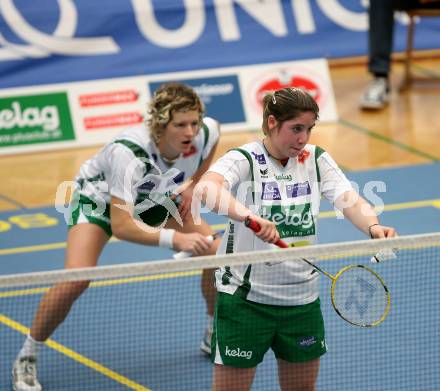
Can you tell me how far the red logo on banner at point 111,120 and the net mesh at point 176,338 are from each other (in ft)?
12.5

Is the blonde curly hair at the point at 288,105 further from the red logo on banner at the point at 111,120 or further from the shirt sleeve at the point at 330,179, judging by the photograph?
the red logo on banner at the point at 111,120

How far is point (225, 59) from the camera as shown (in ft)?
39.8

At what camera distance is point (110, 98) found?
1118cm

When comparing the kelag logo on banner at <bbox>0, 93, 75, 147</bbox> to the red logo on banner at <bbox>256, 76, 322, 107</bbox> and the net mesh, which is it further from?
the net mesh

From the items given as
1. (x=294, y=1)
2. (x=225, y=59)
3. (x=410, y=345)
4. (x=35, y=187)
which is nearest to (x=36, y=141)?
(x=35, y=187)

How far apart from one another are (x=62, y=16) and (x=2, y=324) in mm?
5555

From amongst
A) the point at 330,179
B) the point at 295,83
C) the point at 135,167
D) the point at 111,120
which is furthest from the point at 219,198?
the point at 295,83

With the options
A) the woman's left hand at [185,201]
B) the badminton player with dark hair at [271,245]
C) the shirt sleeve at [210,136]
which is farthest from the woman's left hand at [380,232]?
the shirt sleeve at [210,136]

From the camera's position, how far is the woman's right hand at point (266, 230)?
4473mm

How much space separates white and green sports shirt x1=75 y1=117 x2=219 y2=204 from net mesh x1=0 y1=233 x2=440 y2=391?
0.64 metres

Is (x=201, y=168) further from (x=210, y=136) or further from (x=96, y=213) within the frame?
(x=96, y=213)

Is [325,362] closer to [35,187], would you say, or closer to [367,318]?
[367,318]

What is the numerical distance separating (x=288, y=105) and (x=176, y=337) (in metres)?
2.61

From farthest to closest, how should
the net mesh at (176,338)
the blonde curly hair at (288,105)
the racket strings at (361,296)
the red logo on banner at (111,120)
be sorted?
the red logo on banner at (111,120)
the net mesh at (176,338)
the racket strings at (361,296)
the blonde curly hair at (288,105)
